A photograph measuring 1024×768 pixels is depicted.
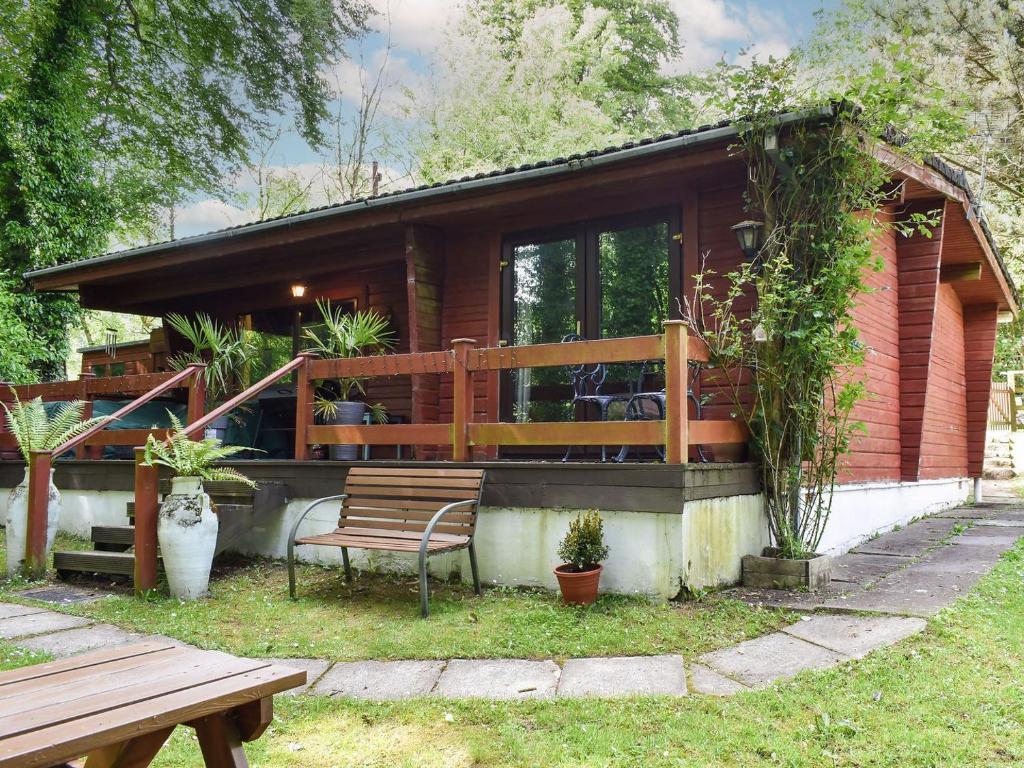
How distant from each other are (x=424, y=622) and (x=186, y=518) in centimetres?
179

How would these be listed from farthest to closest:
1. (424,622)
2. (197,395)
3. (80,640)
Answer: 1. (197,395)
2. (424,622)
3. (80,640)

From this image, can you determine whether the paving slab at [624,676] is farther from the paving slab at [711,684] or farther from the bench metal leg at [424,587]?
the bench metal leg at [424,587]

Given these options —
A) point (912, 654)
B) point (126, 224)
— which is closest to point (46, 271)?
point (126, 224)

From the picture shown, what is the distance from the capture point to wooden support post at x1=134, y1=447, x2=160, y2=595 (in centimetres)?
504

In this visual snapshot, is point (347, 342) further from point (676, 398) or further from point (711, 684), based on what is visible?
point (711, 684)

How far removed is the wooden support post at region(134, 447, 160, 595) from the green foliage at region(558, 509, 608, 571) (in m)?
2.68

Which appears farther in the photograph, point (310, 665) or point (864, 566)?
point (864, 566)

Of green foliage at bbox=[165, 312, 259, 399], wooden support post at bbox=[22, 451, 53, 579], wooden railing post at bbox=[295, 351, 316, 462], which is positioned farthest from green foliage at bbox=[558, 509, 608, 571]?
green foliage at bbox=[165, 312, 259, 399]

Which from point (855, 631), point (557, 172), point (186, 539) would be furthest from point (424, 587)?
point (557, 172)

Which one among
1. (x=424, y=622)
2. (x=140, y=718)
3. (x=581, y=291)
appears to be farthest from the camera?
(x=581, y=291)

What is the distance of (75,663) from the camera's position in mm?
1962

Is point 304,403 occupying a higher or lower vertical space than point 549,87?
lower

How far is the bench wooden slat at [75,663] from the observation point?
1.85m

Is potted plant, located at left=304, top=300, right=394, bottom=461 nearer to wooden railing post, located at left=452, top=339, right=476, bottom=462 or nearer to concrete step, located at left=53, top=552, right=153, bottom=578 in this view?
wooden railing post, located at left=452, top=339, right=476, bottom=462
